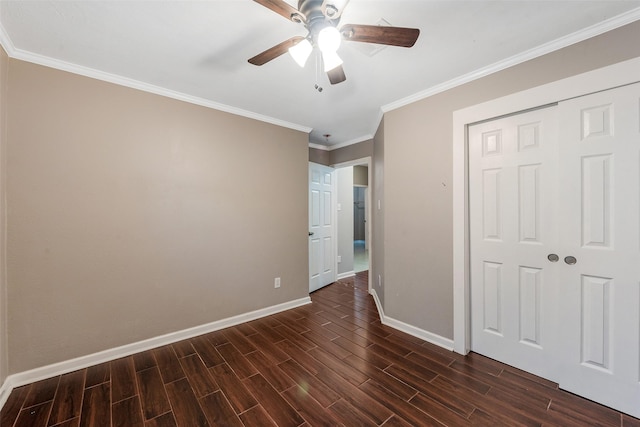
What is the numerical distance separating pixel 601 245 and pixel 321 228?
315 cm

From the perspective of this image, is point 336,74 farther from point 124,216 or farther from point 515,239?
point 124,216

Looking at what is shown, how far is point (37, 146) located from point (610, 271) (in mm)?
4212

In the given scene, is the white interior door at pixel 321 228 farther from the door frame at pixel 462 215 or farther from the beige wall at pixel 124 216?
the door frame at pixel 462 215

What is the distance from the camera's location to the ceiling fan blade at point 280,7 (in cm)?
113

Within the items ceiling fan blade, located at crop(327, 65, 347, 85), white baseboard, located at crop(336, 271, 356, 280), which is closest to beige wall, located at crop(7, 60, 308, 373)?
ceiling fan blade, located at crop(327, 65, 347, 85)

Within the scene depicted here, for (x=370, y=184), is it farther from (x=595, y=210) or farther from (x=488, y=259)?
(x=595, y=210)

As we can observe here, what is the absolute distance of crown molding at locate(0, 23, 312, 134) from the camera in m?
1.83

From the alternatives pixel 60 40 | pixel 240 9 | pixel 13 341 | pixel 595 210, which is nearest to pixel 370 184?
pixel 595 210

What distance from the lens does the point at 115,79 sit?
221 centimetres

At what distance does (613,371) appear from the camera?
1620mm

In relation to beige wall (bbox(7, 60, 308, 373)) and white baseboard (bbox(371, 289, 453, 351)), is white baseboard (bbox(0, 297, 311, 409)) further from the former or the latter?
white baseboard (bbox(371, 289, 453, 351))

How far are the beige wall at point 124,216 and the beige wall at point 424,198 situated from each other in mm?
1511

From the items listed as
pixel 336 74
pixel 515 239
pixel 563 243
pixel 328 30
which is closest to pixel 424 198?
pixel 515 239

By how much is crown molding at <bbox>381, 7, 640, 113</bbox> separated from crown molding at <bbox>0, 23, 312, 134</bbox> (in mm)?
1859
